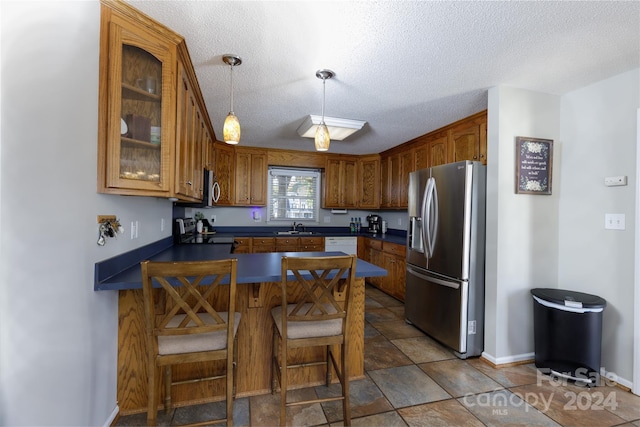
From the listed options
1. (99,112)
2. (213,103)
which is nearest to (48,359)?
(99,112)

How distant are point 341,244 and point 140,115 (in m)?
3.64

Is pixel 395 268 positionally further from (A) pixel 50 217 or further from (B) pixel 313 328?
(A) pixel 50 217

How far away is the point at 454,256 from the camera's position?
2545 millimetres

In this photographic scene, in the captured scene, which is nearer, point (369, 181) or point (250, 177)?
point (250, 177)

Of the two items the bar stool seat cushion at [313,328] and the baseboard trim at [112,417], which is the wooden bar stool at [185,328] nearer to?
the bar stool seat cushion at [313,328]

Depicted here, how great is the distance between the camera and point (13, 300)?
100 centimetres

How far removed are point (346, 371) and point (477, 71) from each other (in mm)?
2365

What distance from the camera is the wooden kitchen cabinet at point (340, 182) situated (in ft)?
16.5

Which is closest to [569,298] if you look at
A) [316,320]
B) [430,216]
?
[430,216]

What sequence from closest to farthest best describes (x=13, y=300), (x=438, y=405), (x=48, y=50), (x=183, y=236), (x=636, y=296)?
1. (x=13, y=300)
2. (x=48, y=50)
3. (x=438, y=405)
4. (x=636, y=296)
5. (x=183, y=236)

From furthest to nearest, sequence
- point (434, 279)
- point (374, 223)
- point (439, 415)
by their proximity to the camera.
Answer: point (374, 223) → point (434, 279) → point (439, 415)

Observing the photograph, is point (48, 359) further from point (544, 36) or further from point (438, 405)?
point (544, 36)

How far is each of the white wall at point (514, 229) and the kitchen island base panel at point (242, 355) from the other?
126 centimetres

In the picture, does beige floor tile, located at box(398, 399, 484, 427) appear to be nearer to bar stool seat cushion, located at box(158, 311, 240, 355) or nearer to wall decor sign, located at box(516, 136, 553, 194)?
bar stool seat cushion, located at box(158, 311, 240, 355)
